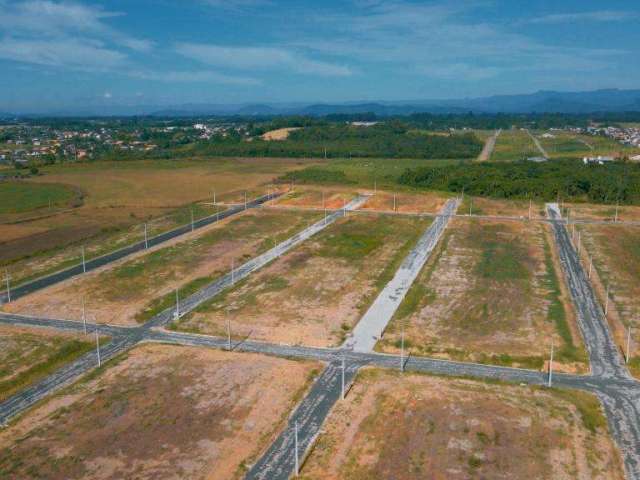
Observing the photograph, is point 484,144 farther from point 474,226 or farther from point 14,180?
point 14,180

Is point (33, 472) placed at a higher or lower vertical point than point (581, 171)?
lower

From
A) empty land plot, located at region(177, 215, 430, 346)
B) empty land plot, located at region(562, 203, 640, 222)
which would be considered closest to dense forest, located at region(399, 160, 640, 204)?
empty land plot, located at region(562, 203, 640, 222)

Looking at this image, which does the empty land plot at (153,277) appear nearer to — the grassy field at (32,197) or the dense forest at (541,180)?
the grassy field at (32,197)

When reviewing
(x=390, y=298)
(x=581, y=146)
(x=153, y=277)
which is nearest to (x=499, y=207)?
(x=390, y=298)

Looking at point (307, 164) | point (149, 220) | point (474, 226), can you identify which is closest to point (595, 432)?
point (474, 226)

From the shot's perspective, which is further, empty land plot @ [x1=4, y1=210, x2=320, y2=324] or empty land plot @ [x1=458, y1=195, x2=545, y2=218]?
empty land plot @ [x1=458, y1=195, x2=545, y2=218]

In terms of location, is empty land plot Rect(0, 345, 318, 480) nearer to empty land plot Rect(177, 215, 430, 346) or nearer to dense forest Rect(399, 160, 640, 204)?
empty land plot Rect(177, 215, 430, 346)

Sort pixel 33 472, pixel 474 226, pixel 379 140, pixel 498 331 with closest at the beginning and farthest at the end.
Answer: pixel 33 472
pixel 498 331
pixel 474 226
pixel 379 140
